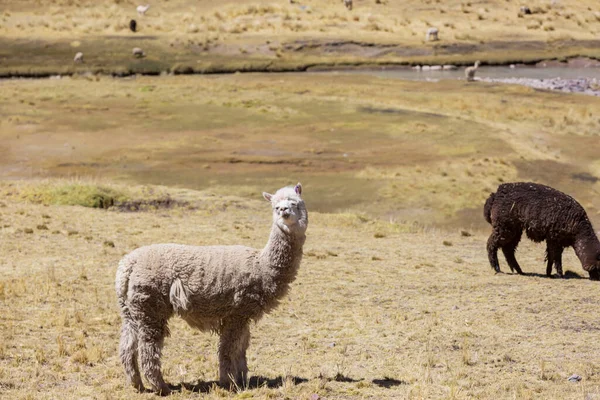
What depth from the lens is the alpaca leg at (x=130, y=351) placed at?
9.95 metres

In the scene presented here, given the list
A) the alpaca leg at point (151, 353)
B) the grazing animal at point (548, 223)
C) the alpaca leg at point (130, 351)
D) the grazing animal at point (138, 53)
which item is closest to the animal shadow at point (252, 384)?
the alpaca leg at point (151, 353)

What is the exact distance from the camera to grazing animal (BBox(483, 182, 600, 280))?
16547mm

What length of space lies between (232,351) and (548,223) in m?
8.81

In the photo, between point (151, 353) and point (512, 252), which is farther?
point (512, 252)

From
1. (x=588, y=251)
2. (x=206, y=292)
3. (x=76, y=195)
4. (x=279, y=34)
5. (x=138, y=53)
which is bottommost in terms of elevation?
(x=76, y=195)

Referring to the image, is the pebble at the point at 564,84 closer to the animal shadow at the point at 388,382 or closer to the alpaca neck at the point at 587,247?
the alpaca neck at the point at 587,247

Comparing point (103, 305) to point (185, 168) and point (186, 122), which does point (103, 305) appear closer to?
point (185, 168)

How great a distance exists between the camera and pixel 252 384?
10.3 metres

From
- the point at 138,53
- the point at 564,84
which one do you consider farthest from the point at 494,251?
the point at 138,53

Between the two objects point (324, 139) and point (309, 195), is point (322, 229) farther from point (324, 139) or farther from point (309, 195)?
point (324, 139)

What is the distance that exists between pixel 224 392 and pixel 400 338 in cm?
368

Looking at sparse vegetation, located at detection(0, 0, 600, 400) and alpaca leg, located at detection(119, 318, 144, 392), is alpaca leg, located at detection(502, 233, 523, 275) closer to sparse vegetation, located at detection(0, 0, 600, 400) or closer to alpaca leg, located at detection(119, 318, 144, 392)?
sparse vegetation, located at detection(0, 0, 600, 400)

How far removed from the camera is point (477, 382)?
10.5 m

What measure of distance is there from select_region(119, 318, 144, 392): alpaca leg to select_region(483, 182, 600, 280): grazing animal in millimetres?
9473
